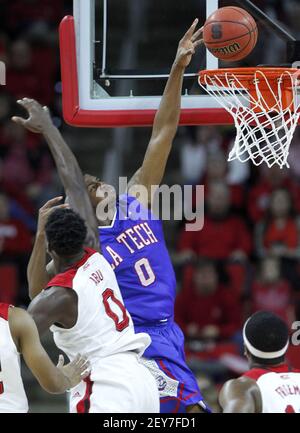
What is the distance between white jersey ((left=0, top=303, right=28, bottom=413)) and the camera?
469 cm

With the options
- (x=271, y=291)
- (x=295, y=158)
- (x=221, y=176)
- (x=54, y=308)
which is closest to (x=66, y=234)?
(x=54, y=308)

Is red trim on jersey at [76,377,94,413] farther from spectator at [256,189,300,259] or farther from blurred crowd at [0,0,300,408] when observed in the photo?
spectator at [256,189,300,259]

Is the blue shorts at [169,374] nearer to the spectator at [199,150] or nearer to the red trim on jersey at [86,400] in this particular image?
the red trim on jersey at [86,400]

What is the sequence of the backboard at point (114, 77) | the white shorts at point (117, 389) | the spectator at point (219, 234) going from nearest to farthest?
1. the white shorts at point (117, 389)
2. the backboard at point (114, 77)
3. the spectator at point (219, 234)

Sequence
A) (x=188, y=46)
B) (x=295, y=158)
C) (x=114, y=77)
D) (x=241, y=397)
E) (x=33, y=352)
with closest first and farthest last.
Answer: (x=241, y=397), (x=33, y=352), (x=188, y=46), (x=114, y=77), (x=295, y=158)

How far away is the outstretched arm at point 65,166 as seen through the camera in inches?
213

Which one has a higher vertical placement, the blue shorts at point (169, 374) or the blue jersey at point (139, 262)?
the blue jersey at point (139, 262)

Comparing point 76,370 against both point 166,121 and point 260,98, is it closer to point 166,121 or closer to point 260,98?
point 166,121

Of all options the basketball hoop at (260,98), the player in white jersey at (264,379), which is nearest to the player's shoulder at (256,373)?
the player in white jersey at (264,379)

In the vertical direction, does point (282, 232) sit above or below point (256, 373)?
below

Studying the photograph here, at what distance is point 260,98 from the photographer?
5668mm

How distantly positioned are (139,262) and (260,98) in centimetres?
109

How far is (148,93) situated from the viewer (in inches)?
241
